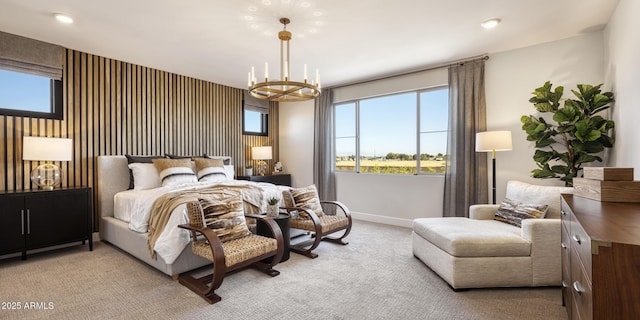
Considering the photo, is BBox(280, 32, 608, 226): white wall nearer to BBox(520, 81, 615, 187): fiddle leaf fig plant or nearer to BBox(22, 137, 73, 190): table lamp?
BBox(520, 81, 615, 187): fiddle leaf fig plant

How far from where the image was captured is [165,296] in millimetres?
2547

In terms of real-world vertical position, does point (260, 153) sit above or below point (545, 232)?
above

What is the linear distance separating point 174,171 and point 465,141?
4.31 m

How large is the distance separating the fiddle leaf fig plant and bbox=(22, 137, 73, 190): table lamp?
5.75 meters

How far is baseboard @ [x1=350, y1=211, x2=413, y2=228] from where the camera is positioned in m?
5.06

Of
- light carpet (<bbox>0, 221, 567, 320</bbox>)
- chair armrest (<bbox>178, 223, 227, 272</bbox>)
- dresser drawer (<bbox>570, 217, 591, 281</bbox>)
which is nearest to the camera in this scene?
dresser drawer (<bbox>570, 217, 591, 281</bbox>)

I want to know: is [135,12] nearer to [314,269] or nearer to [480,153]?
[314,269]

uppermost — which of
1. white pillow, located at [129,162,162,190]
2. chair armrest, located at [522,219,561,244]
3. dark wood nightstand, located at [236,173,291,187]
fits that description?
white pillow, located at [129,162,162,190]

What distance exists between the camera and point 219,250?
243 cm

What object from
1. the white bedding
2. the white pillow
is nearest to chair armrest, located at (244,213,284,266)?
the white bedding

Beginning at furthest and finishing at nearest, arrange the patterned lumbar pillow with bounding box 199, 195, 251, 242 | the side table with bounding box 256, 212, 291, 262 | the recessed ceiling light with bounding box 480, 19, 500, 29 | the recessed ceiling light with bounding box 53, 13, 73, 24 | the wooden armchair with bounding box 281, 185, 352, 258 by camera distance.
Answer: the wooden armchair with bounding box 281, 185, 352, 258 → the side table with bounding box 256, 212, 291, 262 → the recessed ceiling light with bounding box 480, 19, 500, 29 → the recessed ceiling light with bounding box 53, 13, 73, 24 → the patterned lumbar pillow with bounding box 199, 195, 251, 242

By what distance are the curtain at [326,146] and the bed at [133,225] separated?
1912 millimetres

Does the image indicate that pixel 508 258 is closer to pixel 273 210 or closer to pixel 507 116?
pixel 507 116

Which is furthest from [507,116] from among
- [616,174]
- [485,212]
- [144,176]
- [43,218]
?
[43,218]
